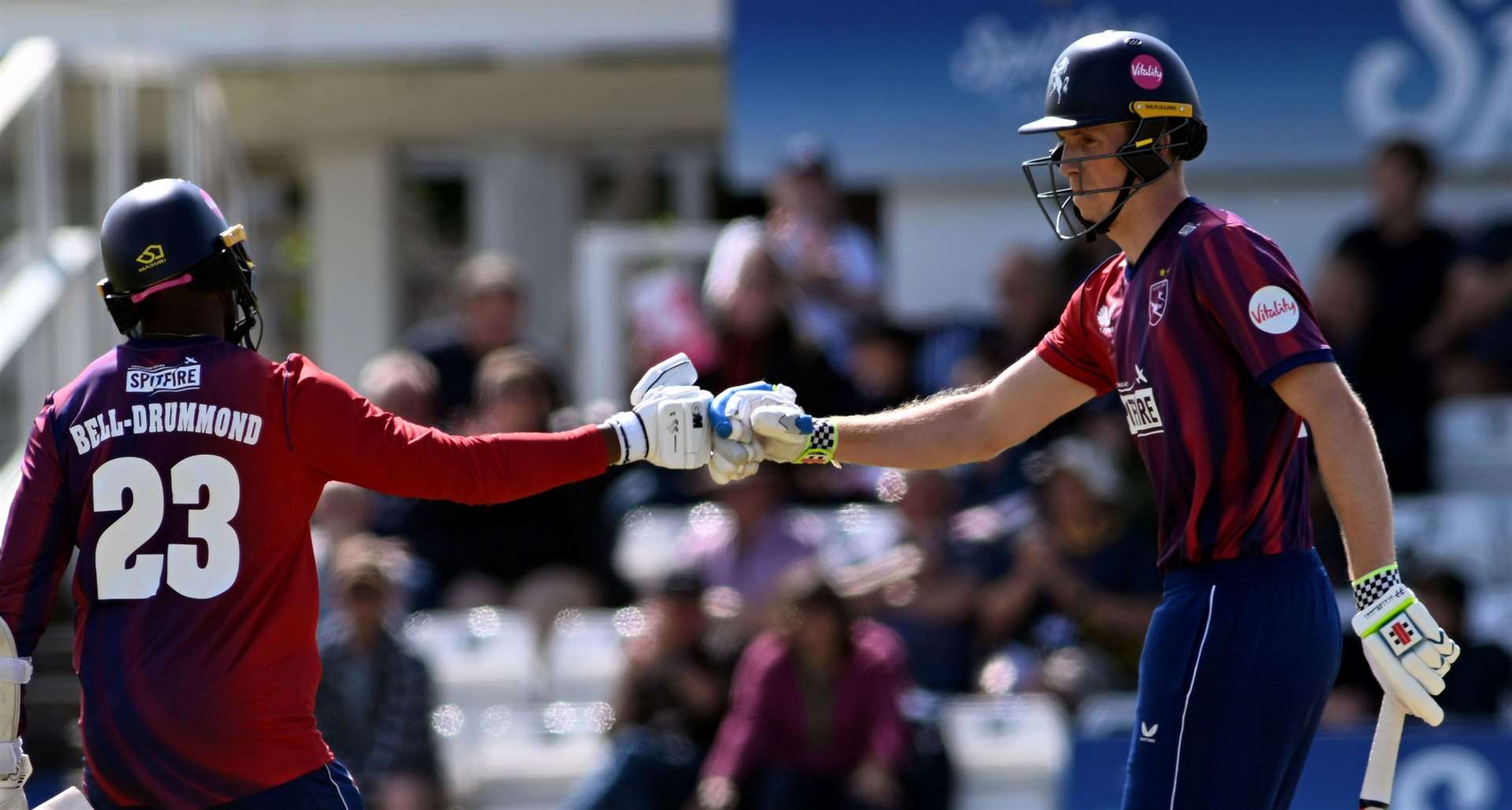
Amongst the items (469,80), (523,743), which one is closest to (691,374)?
(523,743)

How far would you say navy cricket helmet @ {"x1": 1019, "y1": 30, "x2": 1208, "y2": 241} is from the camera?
4281mm

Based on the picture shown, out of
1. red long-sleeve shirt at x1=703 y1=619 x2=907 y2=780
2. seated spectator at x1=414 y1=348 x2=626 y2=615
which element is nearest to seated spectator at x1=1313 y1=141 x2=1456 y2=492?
red long-sleeve shirt at x1=703 y1=619 x2=907 y2=780

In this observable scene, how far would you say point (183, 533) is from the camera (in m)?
3.92

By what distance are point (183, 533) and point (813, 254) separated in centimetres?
567

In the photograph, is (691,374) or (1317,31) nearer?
(691,374)

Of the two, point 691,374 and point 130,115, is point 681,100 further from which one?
point 691,374

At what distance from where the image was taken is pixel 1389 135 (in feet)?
32.5

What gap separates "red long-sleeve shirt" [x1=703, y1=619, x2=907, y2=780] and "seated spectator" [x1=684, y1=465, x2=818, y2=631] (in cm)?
66

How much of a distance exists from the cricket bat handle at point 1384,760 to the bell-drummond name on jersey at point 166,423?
234cm

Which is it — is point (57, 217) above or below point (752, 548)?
above

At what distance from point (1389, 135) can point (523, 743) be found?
513cm

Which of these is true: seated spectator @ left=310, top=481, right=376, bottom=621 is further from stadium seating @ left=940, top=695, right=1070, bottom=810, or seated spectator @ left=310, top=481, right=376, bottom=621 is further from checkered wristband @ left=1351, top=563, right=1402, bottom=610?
checkered wristband @ left=1351, top=563, right=1402, bottom=610

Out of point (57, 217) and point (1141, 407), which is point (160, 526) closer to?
point (1141, 407)

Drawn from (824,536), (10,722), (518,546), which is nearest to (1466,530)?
(824,536)
